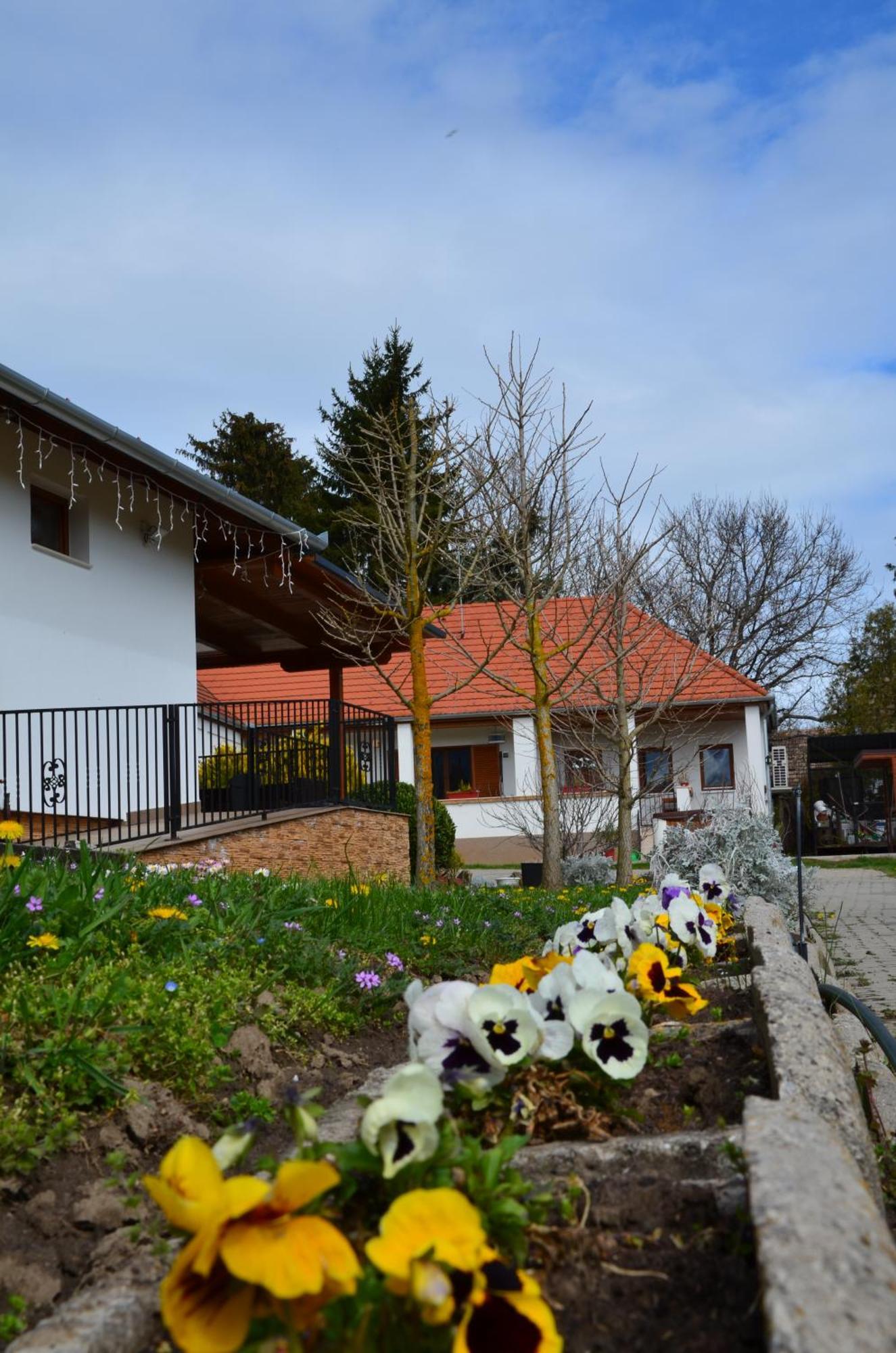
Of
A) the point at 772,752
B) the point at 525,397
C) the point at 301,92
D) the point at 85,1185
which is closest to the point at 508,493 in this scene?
the point at 525,397

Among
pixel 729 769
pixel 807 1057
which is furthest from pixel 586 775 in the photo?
pixel 807 1057

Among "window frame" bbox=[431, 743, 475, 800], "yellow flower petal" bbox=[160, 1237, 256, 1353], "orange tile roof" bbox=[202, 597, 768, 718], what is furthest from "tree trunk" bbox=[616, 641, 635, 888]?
"window frame" bbox=[431, 743, 475, 800]

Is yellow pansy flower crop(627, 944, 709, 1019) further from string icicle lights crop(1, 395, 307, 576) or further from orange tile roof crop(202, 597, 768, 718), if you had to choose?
orange tile roof crop(202, 597, 768, 718)

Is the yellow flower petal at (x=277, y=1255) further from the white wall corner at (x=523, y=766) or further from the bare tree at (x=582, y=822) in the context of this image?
the white wall corner at (x=523, y=766)

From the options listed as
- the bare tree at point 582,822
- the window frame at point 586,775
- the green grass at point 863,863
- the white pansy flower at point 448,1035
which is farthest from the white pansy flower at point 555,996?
the green grass at point 863,863

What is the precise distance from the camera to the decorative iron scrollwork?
10211mm

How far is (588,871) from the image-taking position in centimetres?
1417

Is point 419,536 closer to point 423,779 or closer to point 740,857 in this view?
point 423,779

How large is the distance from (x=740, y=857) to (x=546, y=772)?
2150mm

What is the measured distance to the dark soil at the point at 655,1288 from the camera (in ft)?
4.78

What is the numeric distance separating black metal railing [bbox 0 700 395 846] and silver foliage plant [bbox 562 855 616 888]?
2.39 m

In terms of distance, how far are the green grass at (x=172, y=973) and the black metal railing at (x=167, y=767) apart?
3.92m

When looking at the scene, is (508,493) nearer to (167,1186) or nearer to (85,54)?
(85,54)

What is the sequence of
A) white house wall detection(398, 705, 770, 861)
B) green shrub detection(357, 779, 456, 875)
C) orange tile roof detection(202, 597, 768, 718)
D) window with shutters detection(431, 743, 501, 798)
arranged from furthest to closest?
1. window with shutters detection(431, 743, 501, 798)
2. white house wall detection(398, 705, 770, 861)
3. orange tile roof detection(202, 597, 768, 718)
4. green shrub detection(357, 779, 456, 875)
